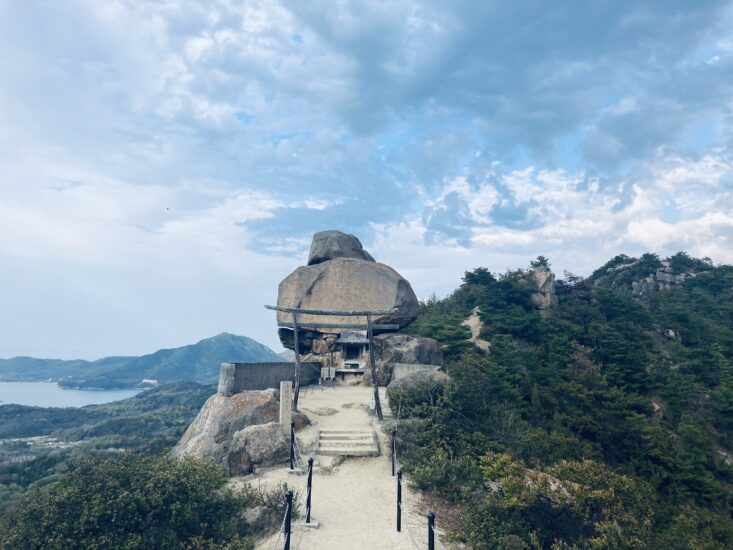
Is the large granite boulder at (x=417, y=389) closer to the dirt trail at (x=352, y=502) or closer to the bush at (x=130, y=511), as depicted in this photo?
the dirt trail at (x=352, y=502)

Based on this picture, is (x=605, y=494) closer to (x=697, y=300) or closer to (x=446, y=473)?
(x=446, y=473)

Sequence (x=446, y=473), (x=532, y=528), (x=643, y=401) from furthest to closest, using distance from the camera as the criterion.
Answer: (x=643, y=401)
(x=446, y=473)
(x=532, y=528)

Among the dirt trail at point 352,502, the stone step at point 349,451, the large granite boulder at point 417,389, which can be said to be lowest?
the dirt trail at point 352,502

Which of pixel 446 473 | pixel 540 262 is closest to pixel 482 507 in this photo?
pixel 446 473

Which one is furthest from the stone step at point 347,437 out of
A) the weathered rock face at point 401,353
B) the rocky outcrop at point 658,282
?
the rocky outcrop at point 658,282

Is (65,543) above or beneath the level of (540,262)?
beneath

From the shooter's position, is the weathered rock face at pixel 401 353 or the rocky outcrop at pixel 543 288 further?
the rocky outcrop at pixel 543 288

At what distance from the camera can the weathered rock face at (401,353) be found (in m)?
23.0

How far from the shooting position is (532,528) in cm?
927

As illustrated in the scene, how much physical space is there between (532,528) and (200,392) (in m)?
113

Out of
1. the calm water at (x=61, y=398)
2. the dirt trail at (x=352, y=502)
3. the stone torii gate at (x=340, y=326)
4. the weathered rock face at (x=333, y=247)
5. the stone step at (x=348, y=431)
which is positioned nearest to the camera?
the dirt trail at (x=352, y=502)

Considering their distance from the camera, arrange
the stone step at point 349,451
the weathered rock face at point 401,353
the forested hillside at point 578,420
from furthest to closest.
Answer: the weathered rock face at point 401,353, the stone step at point 349,451, the forested hillside at point 578,420

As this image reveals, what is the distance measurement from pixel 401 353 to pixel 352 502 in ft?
41.6

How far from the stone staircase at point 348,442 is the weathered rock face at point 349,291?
11593mm
